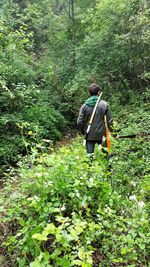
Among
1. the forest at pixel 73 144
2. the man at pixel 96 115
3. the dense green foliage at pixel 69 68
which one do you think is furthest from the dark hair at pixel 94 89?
the dense green foliage at pixel 69 68

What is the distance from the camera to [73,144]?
8.00m

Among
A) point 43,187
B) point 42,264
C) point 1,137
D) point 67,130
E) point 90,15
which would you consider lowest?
point 67,130

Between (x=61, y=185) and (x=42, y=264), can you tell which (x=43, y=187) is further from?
(x=42, y=264)

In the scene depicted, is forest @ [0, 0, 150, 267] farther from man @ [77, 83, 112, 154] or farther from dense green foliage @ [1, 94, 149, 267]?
man @ [77, 83, 112, 154]

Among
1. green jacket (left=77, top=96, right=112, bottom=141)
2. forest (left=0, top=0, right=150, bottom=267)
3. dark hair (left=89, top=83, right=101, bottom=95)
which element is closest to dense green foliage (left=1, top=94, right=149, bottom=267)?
forest (left=0, top=0, right=150, bottom=267)

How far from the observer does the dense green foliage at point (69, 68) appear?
28.0 feet

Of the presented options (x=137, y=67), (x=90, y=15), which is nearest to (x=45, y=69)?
(x=90, y=15)

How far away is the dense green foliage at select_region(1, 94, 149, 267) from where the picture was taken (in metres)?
2.55

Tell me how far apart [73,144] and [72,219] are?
5.12 metres

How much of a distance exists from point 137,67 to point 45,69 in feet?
13.0

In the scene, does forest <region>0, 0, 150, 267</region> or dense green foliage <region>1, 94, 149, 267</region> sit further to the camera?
forest <region>0, 0, 150, 267</region>

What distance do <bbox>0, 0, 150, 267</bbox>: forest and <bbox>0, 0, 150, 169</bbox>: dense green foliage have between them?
0.04m

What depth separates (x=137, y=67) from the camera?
10375 mm

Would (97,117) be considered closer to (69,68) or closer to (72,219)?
(72,219)
